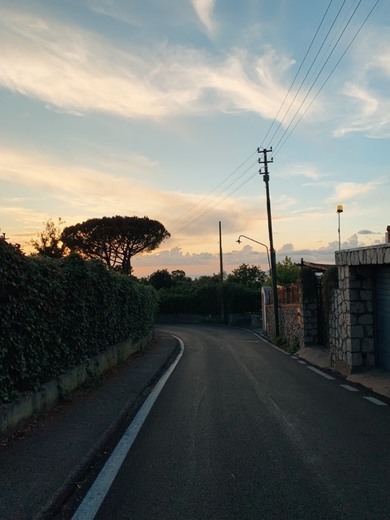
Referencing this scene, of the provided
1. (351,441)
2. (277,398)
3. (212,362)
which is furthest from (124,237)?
(351,441)

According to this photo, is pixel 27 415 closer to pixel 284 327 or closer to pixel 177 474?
pixel 177 474

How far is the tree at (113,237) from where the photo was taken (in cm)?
4781

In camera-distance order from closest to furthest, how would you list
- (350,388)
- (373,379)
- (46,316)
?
(46,316), (350,388), (373,379)

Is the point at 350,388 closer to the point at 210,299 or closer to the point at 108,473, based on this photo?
the point at 108,473

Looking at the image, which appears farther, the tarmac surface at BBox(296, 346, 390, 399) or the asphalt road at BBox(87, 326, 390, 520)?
the tarmac surface at BBox(296, 346, 390, 399)

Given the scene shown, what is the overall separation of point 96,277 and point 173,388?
10.0ft

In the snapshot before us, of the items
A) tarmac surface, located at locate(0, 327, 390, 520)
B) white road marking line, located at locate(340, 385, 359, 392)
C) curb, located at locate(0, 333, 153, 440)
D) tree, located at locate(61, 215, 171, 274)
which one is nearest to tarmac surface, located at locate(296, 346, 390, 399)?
tarmac surface, located at locate(0, 327, 390, 520)

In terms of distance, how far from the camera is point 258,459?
556 centimetres

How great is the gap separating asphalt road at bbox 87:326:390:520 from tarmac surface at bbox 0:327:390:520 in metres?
0.40

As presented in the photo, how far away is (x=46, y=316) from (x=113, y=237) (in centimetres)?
4090

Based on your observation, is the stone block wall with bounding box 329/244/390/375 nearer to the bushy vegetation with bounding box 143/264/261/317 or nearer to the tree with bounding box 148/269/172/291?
the bushy vegetation with bounding box 143/264/261/317

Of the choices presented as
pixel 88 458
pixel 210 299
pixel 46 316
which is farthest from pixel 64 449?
pixel 210 299

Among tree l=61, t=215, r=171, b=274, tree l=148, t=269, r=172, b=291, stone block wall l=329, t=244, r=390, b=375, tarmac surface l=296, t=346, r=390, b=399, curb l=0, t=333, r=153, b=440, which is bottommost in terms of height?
tarmac surface l=296, t=346, r=390, b=399

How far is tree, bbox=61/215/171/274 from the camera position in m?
47.8
